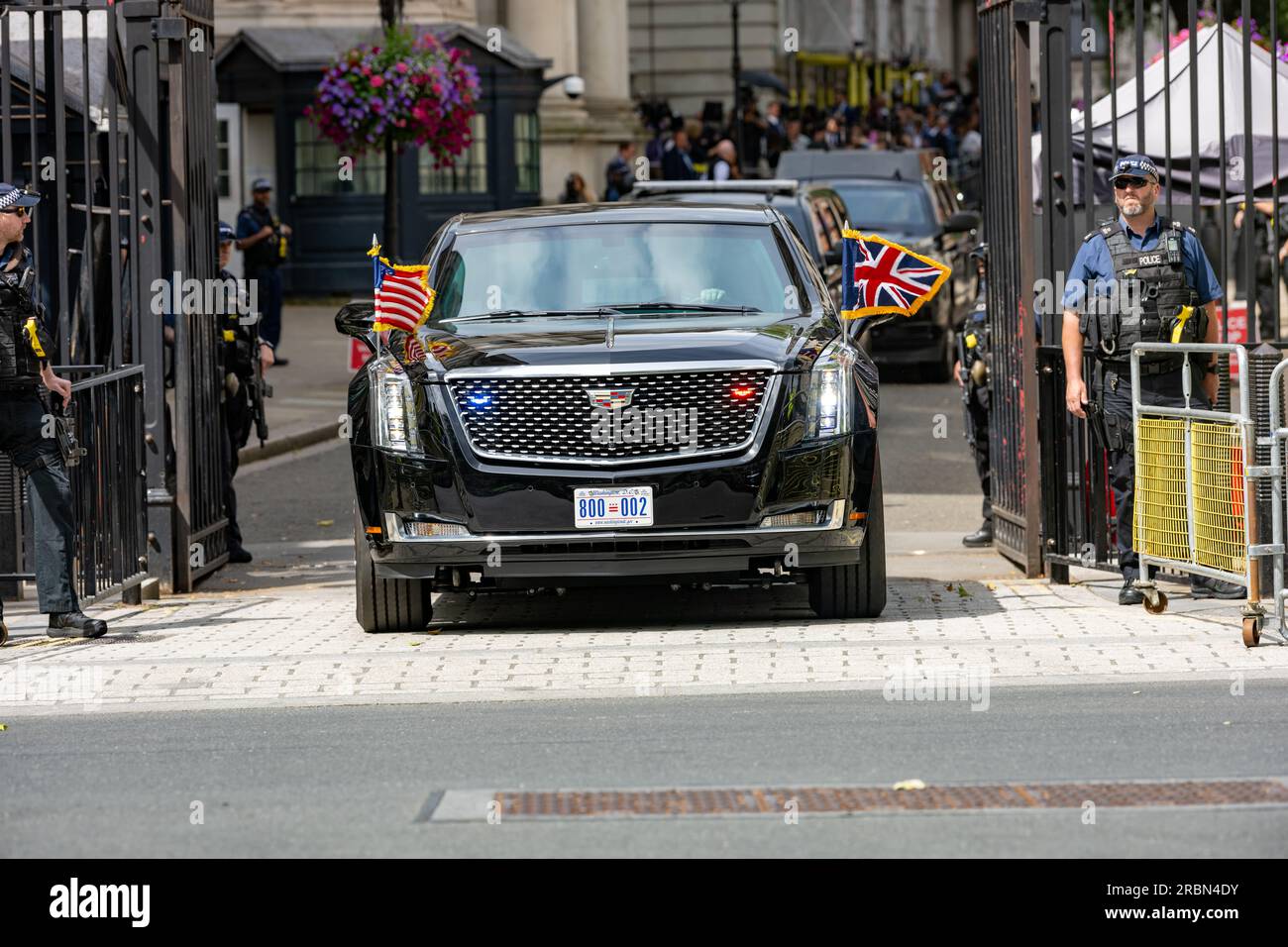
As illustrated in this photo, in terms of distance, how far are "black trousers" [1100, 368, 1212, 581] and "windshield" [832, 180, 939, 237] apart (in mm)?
13635

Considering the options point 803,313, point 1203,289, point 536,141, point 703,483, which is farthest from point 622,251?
point 536,141

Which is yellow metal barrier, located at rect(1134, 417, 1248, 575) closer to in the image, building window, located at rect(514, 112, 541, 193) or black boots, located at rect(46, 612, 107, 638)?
black boots, located at rect(46, 612, 107, 638)

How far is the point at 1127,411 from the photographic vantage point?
1038 centimetres

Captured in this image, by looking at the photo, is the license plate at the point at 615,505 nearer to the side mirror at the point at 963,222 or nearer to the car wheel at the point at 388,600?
the car wheel at the point at 388,600

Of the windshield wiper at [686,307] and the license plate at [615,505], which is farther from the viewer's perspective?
the windshield wiper at [686,307]

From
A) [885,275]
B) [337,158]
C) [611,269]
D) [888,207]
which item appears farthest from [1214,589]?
[337,158]

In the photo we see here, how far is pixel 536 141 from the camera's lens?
3878cm

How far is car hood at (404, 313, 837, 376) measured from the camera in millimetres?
9500

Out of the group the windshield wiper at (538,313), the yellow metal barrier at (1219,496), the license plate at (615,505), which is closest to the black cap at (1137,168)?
the yellow metal barrier at (1219,496)

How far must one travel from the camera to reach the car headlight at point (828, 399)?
959cm

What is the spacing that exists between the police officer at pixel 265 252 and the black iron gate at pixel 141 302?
12.5 metres

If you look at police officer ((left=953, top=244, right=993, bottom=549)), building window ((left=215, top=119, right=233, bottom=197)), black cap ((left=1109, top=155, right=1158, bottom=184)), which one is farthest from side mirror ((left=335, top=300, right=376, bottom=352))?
building window ((left=215, top=119, right=233, bottom=197))

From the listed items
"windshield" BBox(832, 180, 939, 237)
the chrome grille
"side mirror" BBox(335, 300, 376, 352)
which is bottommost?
the chrome grille

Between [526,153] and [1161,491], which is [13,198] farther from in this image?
[526,153]
